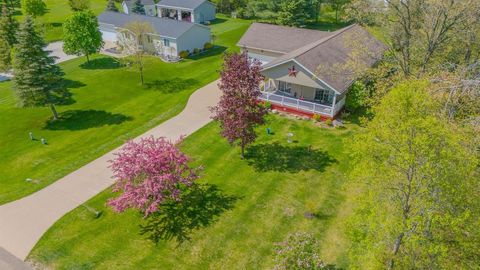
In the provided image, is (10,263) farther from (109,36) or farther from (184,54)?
(109,36)

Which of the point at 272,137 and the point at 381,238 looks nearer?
the point at 381,238

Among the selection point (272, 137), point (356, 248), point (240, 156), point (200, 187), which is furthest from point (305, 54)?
point (356, 248)

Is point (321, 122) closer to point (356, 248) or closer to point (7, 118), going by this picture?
point (356, 248)

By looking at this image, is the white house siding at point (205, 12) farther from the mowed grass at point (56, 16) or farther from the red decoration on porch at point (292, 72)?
the red decoration on porch at point (292, 72)

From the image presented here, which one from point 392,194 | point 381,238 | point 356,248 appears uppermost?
point 392,194

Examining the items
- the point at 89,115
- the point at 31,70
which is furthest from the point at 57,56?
the point at 31,70

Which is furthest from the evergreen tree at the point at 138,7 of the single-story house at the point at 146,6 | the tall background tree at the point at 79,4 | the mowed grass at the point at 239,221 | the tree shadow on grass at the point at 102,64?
the mowed grass at the point at 239,221
